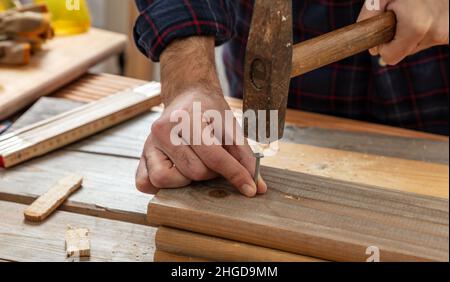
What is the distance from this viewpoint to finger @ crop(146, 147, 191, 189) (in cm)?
89

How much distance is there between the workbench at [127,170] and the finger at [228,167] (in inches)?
5.4

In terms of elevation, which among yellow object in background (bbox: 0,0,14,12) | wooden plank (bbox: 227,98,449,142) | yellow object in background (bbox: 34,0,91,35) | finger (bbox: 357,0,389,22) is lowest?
wooden plank (bbox: 227,98,449,142)

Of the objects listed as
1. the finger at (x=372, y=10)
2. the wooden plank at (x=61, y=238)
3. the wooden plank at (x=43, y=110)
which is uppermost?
the finger at (x=372, y=10)

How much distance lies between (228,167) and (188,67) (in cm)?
25

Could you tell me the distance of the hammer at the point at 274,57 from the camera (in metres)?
0.69

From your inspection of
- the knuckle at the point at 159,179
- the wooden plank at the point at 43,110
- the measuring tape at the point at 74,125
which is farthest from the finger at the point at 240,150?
the wooden plank at the point at 43,110

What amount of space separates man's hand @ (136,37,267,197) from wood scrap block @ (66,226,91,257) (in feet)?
0.35

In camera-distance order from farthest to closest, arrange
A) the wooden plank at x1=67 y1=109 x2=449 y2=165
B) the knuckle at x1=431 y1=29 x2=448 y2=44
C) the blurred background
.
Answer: the blurred background, the wooden plank at x1=67 y1=109 x2=449 y2=165, the knuckle at x1=431 y1=29 x2=448 y2=44

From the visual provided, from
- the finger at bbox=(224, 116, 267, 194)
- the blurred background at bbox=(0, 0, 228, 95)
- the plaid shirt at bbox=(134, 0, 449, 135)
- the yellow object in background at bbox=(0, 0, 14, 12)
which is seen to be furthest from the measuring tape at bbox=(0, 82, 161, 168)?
the blurred background at bbox=(0, 0, 228, 95)

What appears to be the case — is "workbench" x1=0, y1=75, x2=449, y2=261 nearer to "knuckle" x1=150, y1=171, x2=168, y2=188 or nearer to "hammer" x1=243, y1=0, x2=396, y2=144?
"knuckle" x1=150, y1=171, x2=168, y2=188

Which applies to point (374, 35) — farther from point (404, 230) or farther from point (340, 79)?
point (340, 79)

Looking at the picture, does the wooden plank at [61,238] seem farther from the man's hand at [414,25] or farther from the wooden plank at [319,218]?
the man's hand at [414,25]

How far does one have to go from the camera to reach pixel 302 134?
1.28m

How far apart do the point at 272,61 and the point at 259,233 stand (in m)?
0.22
